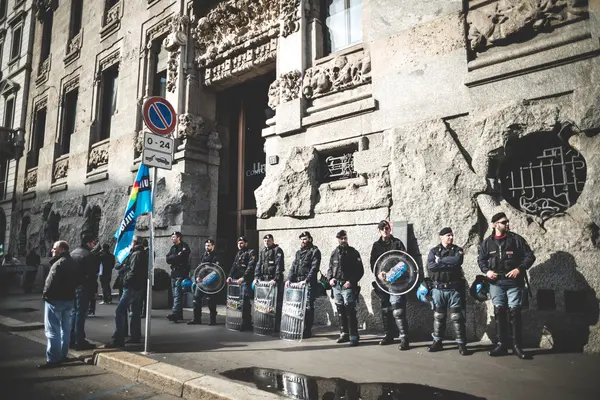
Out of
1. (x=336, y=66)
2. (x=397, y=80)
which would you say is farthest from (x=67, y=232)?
(x=397, y=80)

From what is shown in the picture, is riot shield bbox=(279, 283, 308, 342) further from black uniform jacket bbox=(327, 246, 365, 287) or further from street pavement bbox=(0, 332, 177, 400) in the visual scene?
street pavement bbox=(0, 332, 177, 400)

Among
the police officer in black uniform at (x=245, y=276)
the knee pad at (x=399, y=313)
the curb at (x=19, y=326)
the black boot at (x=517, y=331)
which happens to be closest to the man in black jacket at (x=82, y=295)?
the curb at (x=19, y=326)

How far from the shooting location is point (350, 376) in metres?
4.01

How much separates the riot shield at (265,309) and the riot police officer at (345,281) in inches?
41.5

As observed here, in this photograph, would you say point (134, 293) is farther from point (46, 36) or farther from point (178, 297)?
point (46, 36)

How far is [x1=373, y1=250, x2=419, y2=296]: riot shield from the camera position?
17.5 feet

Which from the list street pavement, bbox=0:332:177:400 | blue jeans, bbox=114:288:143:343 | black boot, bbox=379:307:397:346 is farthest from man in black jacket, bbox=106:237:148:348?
black boot, bbox=379:307:397:346

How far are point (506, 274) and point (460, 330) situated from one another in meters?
0.95

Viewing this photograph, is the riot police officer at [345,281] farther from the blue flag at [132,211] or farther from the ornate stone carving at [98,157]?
the ornate stone carving at [98,157]

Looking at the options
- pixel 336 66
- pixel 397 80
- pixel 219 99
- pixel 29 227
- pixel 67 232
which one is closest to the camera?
pixel 397 80

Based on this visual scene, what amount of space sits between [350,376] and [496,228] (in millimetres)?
2807

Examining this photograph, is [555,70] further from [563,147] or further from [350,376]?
[350,376]

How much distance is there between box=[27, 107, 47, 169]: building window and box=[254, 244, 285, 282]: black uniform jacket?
59.1 ft

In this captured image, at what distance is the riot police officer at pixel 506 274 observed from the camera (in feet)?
15.4
